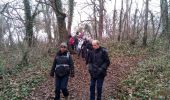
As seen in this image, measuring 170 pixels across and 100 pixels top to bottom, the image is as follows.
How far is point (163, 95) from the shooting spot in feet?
34.2

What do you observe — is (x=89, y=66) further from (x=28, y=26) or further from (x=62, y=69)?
(x=28, y=26)

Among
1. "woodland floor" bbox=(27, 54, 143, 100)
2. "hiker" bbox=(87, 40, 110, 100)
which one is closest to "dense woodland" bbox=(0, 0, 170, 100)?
"woodland floor" bbox=(27, 54, 143, 100)

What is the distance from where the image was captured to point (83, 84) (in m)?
14.2

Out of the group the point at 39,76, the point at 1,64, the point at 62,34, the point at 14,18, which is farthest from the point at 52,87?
the point at 62,34

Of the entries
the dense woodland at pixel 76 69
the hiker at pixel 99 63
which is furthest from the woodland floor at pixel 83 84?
the hiker at pixel 99 63

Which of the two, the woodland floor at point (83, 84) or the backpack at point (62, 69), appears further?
the woodland floor at point (83, 84)

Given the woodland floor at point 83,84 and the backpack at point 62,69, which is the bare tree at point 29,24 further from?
the backpack at point 62,69

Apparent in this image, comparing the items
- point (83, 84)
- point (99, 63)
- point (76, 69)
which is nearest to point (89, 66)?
point (99, 63)

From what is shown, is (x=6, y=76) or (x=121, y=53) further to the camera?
(x=121, y=53)

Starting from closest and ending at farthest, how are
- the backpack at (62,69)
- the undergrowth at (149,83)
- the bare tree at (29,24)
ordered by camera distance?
the backpack at (62,69) < the undergrowth at (149,83) < the bare tree at (29,24)

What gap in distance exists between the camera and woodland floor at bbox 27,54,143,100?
12289 millimetres

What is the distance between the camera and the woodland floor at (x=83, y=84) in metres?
12.3

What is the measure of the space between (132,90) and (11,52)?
9.01 metres

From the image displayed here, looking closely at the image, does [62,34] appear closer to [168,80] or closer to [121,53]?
[121,53]
